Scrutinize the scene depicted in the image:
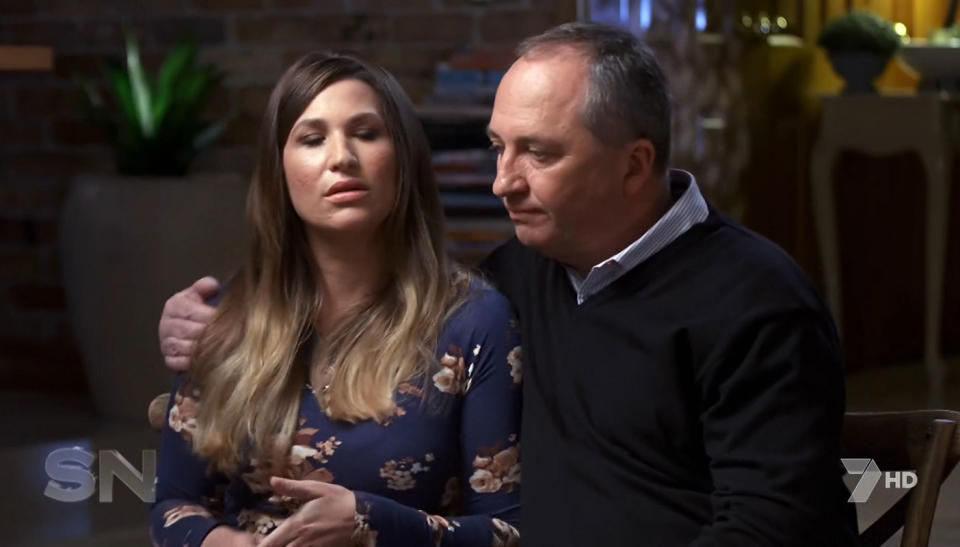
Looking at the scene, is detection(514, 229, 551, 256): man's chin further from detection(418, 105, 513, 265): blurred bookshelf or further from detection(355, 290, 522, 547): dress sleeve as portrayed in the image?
detection(418, 105, 513, 265): blurred bookshelf

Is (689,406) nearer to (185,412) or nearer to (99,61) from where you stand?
(185,412)

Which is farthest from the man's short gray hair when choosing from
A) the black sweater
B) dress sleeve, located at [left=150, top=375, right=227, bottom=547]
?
dress sleeve, located at [left=150, top=375, right=227, bottom=547]

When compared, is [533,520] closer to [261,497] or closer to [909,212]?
[261,497]

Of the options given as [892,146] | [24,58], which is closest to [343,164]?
[24,58]

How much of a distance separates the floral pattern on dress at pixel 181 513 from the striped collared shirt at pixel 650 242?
477mm

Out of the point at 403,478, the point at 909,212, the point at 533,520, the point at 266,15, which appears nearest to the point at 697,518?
the point at 533,520

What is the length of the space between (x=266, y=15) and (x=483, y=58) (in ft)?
2.33

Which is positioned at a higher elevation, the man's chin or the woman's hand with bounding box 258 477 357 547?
the man's chin

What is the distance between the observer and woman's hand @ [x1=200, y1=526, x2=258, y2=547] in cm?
168

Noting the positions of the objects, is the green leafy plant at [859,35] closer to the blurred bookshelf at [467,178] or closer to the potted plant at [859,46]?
the potted plant at [859,46]

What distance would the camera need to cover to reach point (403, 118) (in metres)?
1.75

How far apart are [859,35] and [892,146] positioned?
317mm

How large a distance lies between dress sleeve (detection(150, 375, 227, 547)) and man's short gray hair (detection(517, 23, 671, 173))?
1.78 ft

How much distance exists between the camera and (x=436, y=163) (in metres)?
3.79
